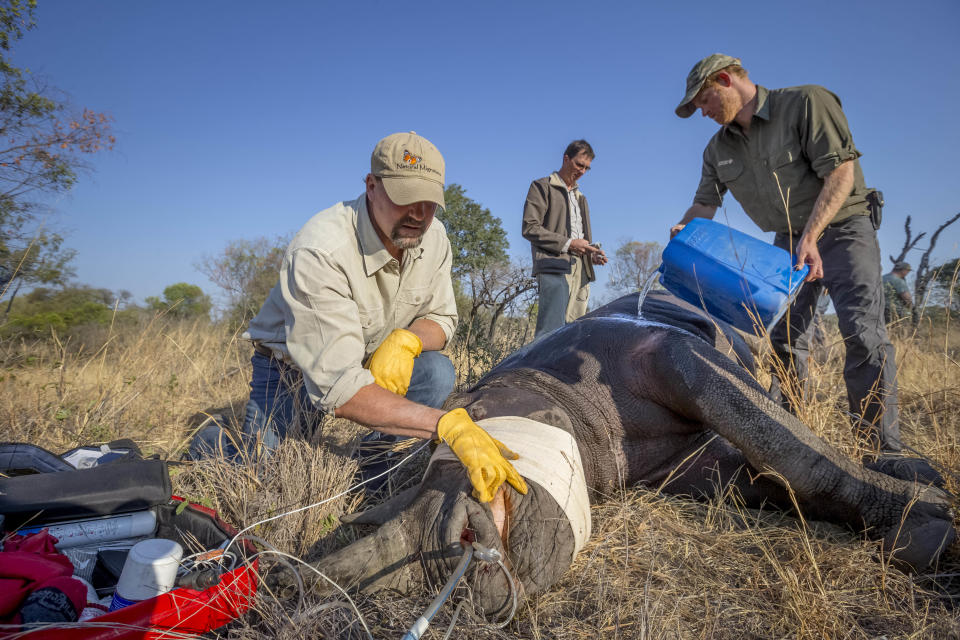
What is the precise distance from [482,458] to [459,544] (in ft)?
0.93

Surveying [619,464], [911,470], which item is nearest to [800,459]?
[911,470]

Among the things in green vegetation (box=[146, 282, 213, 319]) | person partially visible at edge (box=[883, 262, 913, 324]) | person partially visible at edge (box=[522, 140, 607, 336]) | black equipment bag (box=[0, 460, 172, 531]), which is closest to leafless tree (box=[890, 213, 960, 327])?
person partially visible at edge (box=[883, 262, 913, 324])

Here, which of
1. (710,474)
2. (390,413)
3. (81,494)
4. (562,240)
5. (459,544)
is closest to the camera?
(459,544)

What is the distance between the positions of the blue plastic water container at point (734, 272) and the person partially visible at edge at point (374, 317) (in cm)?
163

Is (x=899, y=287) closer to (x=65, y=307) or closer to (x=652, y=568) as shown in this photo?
(x=652, y=568)

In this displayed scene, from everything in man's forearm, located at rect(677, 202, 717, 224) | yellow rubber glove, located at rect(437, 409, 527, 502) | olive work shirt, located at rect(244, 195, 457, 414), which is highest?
man's forearm, located at rect(677, 202, 717, 224)

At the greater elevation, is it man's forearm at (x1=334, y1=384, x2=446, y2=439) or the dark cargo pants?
the dark cargo pants

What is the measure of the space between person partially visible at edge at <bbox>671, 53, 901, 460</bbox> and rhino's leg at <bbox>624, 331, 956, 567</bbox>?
97 centimetres

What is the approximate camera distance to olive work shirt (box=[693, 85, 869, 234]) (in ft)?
11.7

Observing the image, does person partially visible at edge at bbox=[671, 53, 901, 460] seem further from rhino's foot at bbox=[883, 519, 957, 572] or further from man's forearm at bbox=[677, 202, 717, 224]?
rhino's foot at bbox=[883, 519, 957, 572]

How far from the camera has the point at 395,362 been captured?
3084 mm

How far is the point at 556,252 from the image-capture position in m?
6.14

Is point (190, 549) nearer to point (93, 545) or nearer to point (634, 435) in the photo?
point (93, 545)

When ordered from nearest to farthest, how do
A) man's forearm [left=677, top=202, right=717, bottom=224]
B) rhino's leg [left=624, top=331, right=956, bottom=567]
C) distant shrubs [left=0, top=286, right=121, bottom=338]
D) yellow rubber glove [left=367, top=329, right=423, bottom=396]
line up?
rhino's leg [left=624, top=331, right=956, bottom=567] < yellow rubber glove [left=367, top=329, right=423, bottom=396] < man's forearm [left=677, top=202, right=717, bottom=224] < distant shrubs [left=0, top=286, right=121, bottom=338]
